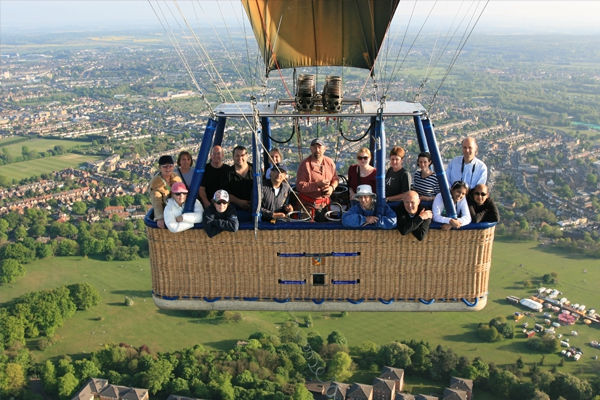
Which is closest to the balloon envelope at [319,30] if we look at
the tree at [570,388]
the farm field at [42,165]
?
the tree at [570,388]

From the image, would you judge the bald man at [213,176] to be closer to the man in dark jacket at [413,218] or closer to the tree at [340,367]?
the man in dark jacket at [413,218]

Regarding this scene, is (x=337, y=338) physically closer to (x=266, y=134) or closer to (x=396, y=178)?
(x=266, y=134)

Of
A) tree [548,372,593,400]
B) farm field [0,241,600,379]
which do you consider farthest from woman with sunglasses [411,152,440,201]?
farm field [0,241,600,379]

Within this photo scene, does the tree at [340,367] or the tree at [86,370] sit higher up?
the tree at [340,367]


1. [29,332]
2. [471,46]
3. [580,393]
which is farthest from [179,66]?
[580,393]

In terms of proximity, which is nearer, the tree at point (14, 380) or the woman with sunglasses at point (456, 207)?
the woman with sunglasses at point (456, 207)

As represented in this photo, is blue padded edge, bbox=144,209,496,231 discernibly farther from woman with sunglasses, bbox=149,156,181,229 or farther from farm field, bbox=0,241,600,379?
farm field, bbox=0,241,600,379
